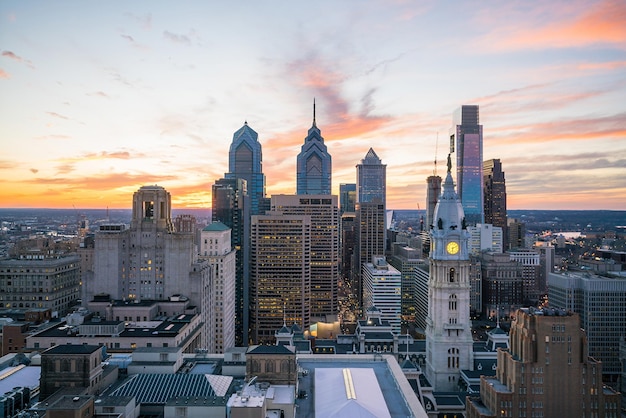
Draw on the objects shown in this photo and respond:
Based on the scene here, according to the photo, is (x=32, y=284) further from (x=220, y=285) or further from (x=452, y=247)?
(x=452, y=247)

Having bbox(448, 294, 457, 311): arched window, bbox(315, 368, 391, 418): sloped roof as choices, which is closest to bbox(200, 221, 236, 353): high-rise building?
bbox(448, 294, 457, 311): arched window

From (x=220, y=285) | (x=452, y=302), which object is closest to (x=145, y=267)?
(x=220, y=285)

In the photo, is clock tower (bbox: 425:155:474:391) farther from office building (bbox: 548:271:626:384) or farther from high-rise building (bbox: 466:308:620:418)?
office building (bbox: 548:271:626:384)

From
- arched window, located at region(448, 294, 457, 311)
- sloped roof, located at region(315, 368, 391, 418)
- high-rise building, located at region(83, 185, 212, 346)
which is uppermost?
high-rise building, located at region(83, 185, 212, 346)

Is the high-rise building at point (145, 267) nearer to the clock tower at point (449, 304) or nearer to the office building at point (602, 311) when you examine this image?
the clock tower at point (449, 304)

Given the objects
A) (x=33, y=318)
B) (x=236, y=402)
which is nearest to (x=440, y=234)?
(x=236, y=402)

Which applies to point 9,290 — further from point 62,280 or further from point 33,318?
point 33,318
